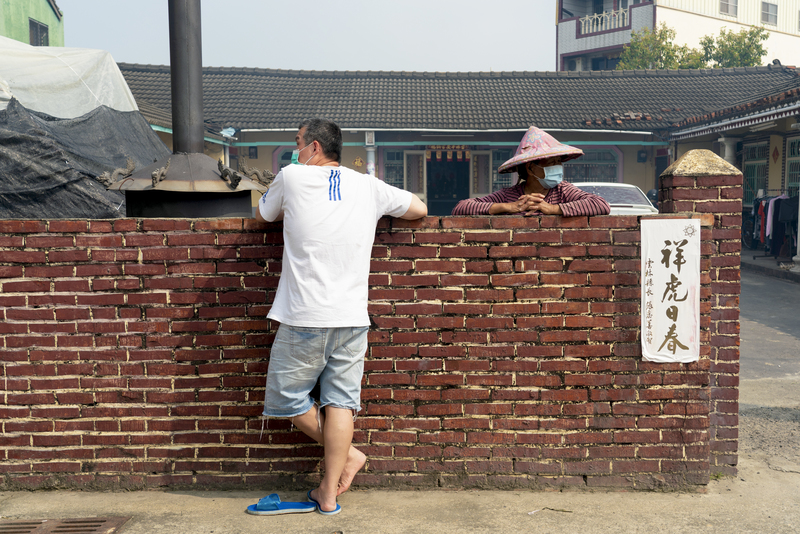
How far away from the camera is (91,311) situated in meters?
3.54

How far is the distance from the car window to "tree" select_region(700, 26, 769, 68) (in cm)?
2131

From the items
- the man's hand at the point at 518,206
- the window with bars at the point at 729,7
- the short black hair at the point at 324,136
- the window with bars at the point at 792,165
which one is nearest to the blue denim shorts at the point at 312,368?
the short black hair at the point at 324,136

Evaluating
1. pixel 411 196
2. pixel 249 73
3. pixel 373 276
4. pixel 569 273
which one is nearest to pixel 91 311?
pixel 373 276

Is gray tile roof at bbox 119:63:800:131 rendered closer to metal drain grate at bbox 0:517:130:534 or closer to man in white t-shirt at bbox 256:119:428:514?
man in white t-shirt at bbox 256:119:428:514

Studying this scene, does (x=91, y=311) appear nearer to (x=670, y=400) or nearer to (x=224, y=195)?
(x=224, y=195)

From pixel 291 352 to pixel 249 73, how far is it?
74.6ft

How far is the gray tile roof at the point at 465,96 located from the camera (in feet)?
67.0

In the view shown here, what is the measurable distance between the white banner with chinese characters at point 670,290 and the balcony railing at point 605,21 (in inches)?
1286

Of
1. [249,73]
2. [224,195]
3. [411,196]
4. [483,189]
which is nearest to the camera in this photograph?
[411,196]

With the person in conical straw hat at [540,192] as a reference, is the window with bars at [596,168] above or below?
above

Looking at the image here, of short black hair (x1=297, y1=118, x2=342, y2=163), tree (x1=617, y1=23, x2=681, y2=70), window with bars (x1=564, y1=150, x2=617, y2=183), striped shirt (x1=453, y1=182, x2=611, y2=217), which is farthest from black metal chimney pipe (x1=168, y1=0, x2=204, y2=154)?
tree (x1=617, y1=23, x2=681, y2=70)

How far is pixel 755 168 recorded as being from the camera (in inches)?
726

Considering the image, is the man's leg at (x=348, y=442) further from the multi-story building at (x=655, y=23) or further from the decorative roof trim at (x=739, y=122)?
Answer: the multi-story building at (x=655, y=23)

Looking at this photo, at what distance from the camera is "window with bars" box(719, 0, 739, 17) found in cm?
3469
